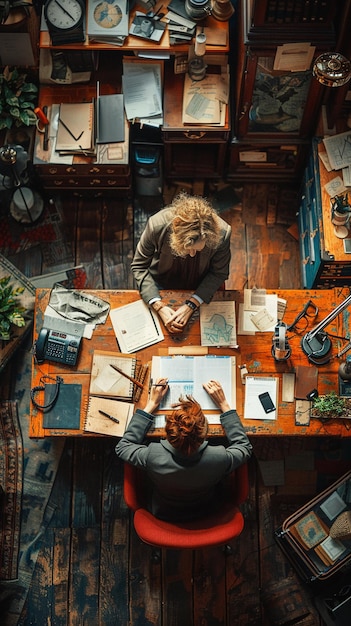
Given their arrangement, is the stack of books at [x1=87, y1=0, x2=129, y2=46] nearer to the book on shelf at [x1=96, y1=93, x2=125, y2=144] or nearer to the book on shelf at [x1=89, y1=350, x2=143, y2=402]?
the book on shelf at [x1=96, y1=93, x2=125, y2=144]

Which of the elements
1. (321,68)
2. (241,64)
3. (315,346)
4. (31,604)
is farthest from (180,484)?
(241,64)

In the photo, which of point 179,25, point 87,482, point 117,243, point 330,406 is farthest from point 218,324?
point 179,25

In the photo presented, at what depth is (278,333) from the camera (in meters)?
3.33

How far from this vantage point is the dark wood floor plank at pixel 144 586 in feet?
12.6

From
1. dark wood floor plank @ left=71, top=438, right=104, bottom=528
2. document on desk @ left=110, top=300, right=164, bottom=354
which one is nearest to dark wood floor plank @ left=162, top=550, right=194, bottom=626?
A: dark wood floor plank @ left=71, top=438, right=104, bottom=528

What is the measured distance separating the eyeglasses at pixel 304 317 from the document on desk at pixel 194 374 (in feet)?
1.33

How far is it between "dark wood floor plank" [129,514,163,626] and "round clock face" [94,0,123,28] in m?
3.31

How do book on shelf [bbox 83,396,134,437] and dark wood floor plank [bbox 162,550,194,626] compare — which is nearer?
book on shelf [bbox 83,396,134,437]

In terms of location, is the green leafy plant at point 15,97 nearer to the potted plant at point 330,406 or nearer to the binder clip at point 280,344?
the binder clip at point 280,344

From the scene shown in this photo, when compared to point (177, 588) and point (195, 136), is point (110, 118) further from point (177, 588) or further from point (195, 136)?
point (177, 588)

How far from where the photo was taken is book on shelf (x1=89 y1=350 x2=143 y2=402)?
339 centimetres

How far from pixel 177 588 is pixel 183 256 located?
2145 mm

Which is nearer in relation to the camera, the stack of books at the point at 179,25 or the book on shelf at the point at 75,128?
the stack of books at the point at 179,25

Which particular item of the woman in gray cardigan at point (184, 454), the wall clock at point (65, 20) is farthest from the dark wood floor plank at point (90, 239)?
the woman in gray cardigan at point (184, 454)
